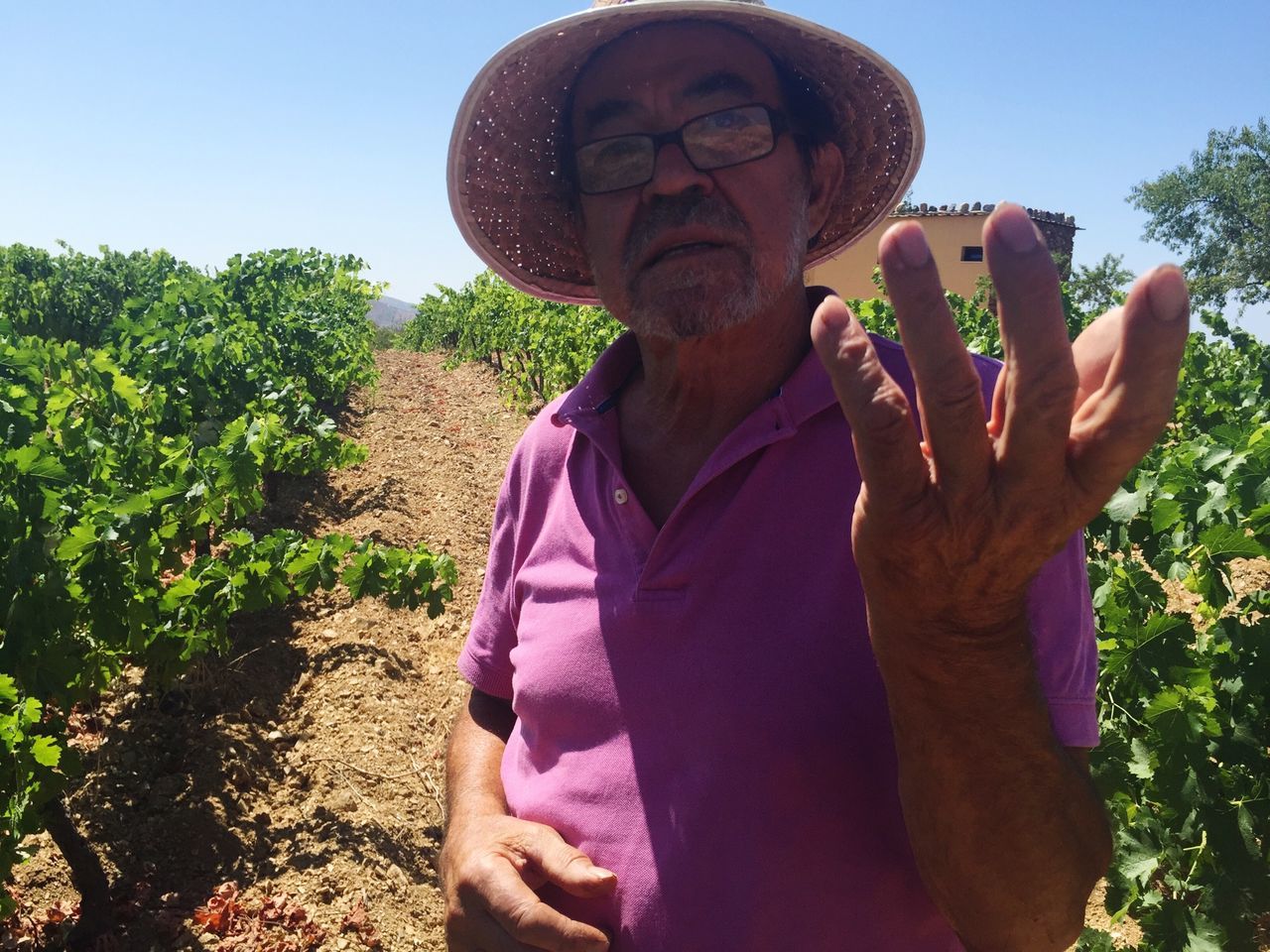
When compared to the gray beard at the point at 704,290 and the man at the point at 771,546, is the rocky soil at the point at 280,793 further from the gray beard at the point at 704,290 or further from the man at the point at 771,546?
the gray beard at the point at 704,290

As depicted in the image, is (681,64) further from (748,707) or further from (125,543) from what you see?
(125,543)

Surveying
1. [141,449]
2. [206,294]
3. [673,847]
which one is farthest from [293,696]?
[206,294]

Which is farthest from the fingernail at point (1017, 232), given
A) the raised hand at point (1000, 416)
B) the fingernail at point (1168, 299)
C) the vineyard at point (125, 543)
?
the vineyard at point (125, 543)

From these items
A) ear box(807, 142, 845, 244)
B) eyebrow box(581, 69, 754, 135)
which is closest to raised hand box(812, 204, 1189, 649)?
eyebrow box(581, 69, 754, 135)

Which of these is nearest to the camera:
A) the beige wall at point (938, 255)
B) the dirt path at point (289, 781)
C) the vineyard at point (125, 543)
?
the vineyard at point (125, 543)

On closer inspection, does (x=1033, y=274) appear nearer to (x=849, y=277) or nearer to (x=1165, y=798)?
(x=1165, y=798)

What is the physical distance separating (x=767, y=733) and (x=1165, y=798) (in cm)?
233

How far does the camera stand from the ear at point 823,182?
196 centimetres

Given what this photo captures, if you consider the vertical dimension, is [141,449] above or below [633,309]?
above

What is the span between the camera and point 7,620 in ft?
9.64

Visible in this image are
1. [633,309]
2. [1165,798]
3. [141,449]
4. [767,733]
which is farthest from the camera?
[141,449]

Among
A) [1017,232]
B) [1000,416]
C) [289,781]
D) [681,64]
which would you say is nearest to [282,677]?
[289,781]

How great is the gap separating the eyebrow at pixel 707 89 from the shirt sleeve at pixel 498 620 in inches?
29.2

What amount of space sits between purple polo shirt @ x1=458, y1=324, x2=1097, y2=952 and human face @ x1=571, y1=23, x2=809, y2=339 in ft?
0.75
